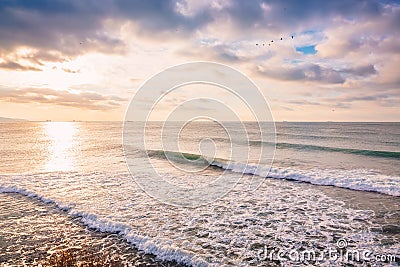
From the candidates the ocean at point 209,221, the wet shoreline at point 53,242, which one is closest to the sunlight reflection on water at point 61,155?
the ocean at point 209,221

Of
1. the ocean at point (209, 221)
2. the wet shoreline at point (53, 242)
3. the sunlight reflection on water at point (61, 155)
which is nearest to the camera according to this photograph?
the wet shoreline at point (53, 242)

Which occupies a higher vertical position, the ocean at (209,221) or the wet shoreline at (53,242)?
the ocean at (209,221)

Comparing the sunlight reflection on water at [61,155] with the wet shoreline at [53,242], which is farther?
the sunlight reflection on water at [61,155]

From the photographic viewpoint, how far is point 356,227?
A: 332 inches

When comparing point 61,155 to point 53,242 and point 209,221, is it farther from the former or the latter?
point 209,221

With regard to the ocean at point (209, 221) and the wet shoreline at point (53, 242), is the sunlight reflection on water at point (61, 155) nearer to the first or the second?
the ocean at point (209, 221)

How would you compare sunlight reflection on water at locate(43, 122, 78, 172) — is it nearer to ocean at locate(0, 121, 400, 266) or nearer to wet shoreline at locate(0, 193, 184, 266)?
ocean at locate(0, 121, 400, 266)

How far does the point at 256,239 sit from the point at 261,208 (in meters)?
3.07

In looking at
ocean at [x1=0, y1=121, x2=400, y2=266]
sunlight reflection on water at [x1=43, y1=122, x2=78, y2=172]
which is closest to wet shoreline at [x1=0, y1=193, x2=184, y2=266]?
ocean at [x1=0, y1=121, x2=400, y2=266]

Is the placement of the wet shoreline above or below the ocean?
below

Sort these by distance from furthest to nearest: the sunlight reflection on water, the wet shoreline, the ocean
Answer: the sunlight reflection on water, the ocean, the wet shoreline

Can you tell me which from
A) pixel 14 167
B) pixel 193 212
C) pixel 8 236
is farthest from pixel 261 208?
pixel 14 167

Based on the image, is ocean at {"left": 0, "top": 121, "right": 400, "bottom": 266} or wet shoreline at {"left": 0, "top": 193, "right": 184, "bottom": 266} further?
ocean at {"left": 0, "top": 121, "right": 400, "bottom": 266}

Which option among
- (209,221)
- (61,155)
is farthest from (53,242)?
(61,155)
